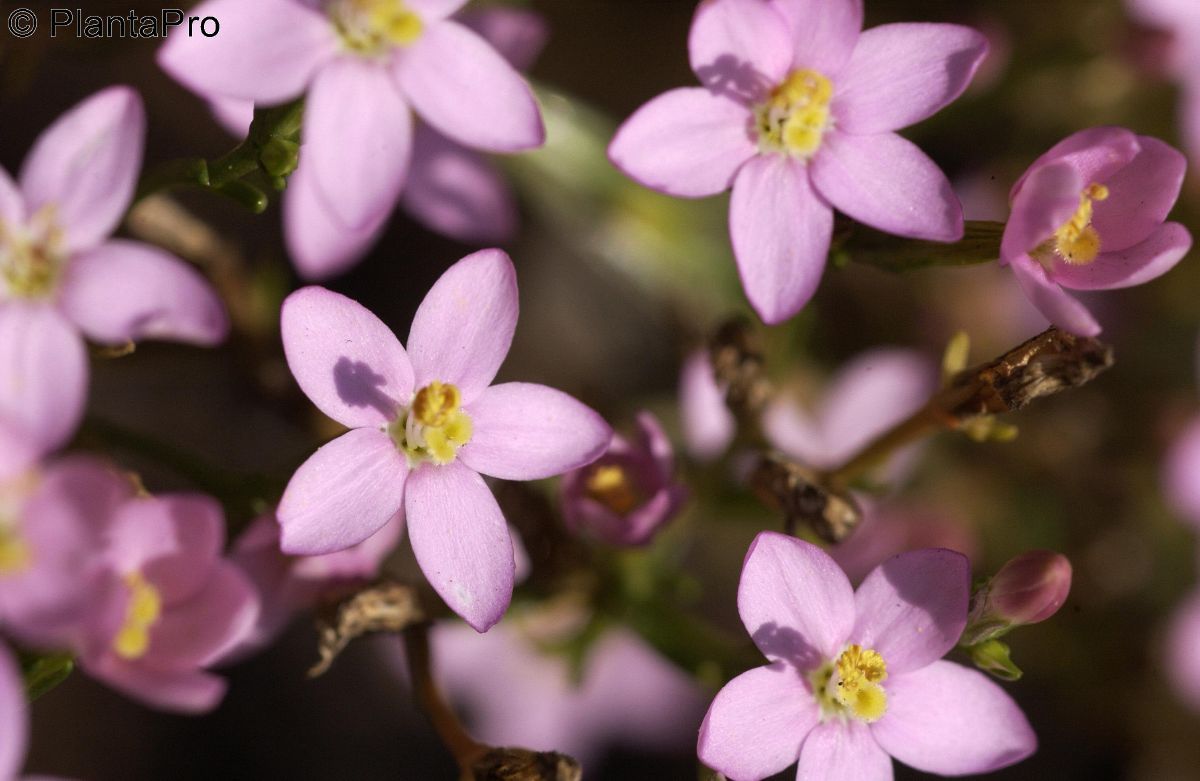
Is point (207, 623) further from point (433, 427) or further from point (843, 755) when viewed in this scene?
point (843, 755)

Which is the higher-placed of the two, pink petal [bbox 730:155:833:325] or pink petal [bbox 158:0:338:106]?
pink petal [bbox 158:0:338:106]

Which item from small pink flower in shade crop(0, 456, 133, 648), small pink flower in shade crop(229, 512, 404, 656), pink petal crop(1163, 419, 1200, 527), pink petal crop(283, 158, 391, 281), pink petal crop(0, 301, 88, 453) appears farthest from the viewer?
pink petal crop(1163, 419, 1200, 527)

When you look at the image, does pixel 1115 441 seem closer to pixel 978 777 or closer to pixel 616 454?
pixel 978 777

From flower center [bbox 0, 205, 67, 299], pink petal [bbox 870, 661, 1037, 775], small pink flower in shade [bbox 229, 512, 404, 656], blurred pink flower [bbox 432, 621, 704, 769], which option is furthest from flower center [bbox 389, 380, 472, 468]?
blurred pink flower [bbox 432, 621, 704, 769]

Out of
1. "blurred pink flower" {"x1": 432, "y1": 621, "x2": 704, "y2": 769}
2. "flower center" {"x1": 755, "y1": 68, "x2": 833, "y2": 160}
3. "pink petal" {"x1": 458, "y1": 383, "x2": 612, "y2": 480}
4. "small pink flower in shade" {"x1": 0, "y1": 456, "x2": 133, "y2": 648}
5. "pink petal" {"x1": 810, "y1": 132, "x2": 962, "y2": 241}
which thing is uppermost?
"flower center" {"x1": 755, "y1": 68, "x2": 833, "y2": 160}

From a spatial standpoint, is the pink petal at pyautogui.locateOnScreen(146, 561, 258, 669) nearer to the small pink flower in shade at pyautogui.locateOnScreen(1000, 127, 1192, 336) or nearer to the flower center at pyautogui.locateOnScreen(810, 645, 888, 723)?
the flower center at pyautogui.locateOnScreen(810, 645, 888, 723)

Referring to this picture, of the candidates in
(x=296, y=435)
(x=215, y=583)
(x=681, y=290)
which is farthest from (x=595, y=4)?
(x=215, y=583)

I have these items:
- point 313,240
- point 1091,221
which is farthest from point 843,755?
point 313,240
